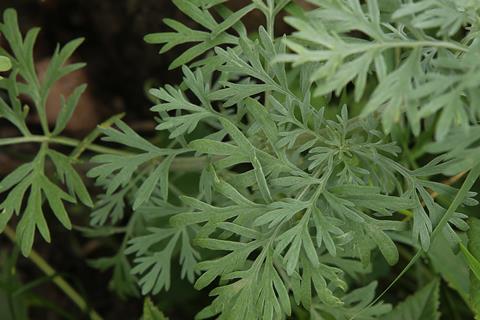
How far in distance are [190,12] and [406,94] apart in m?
0.46

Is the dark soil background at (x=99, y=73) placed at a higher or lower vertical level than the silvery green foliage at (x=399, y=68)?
lower

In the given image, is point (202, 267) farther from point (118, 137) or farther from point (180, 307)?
point (180, 307)

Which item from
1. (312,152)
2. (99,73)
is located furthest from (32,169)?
(99,73)

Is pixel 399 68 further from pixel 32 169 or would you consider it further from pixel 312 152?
pixel 32 169

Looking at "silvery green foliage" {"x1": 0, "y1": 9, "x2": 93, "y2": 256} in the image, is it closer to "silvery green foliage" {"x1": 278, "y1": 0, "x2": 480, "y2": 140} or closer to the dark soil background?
"silvery green foliage" {"x1": 278, "y1": 0, "x2": 480, "y2": 140}

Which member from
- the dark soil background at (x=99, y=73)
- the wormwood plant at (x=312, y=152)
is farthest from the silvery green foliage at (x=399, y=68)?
the dark soil background at (x=99, y=73)

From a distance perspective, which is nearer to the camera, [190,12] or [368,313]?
[190,12]

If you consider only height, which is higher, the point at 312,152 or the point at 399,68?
the point at 399,68

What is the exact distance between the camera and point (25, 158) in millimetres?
1853

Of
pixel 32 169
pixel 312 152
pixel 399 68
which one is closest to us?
pixel 399 68

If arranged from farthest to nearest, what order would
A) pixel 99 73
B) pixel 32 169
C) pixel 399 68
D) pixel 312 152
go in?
pixel 99 73
pixel 32 169
pixel 312 152
pixel 399 68

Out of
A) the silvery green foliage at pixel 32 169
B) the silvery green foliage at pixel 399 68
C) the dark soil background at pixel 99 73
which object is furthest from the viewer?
the dark soil background at pixel 99 73

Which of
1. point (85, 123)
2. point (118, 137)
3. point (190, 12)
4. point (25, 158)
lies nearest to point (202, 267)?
point (118, 137)

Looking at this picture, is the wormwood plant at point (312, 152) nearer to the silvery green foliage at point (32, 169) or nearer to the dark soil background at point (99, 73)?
the silvery green foliage at point (32, 169)
